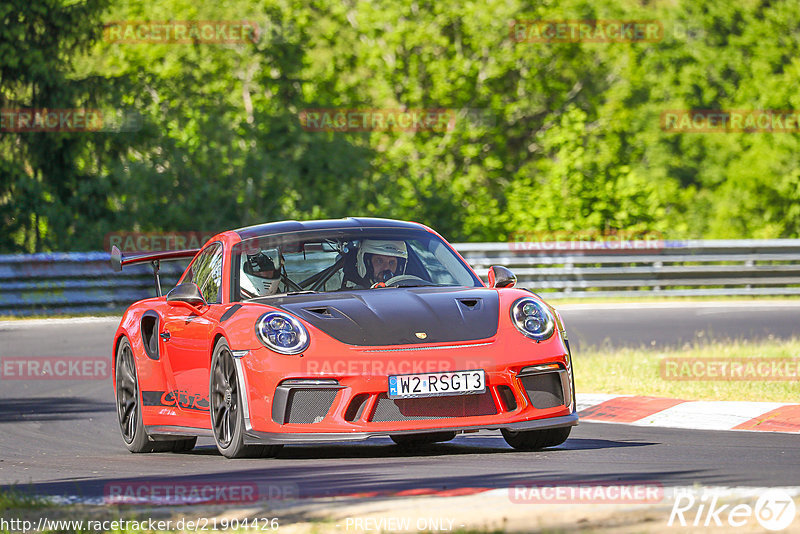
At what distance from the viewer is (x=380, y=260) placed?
8703mm

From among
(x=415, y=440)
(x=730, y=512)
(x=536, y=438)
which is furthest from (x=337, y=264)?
(x=730, y=512)

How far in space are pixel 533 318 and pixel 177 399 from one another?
2308 millimetres

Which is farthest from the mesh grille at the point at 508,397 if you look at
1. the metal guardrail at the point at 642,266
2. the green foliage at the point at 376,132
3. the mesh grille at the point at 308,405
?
the green foliage at the point at 376,132

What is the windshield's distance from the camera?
851 cm

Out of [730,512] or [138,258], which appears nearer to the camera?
[730,512]

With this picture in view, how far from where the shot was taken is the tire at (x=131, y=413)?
30.5 feet

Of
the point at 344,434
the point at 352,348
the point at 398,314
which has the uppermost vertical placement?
the point at 398,314

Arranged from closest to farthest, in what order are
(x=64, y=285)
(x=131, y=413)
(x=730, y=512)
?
(x=730, y=512)
(x=131, y=413)
(x=64, y=285)

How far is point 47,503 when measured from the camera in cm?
591

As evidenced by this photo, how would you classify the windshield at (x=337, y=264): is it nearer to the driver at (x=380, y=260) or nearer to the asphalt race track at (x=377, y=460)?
the driver at (x=380, y=260)

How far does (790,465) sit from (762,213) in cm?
3405

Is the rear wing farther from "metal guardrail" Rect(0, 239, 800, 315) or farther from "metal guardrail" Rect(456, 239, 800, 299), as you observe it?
"metal guardrail" Rect(456, 239, 800, 299)

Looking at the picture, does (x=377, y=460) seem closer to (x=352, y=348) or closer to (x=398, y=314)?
(x=352, y=348)

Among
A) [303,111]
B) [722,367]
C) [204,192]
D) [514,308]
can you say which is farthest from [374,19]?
[514,308]
